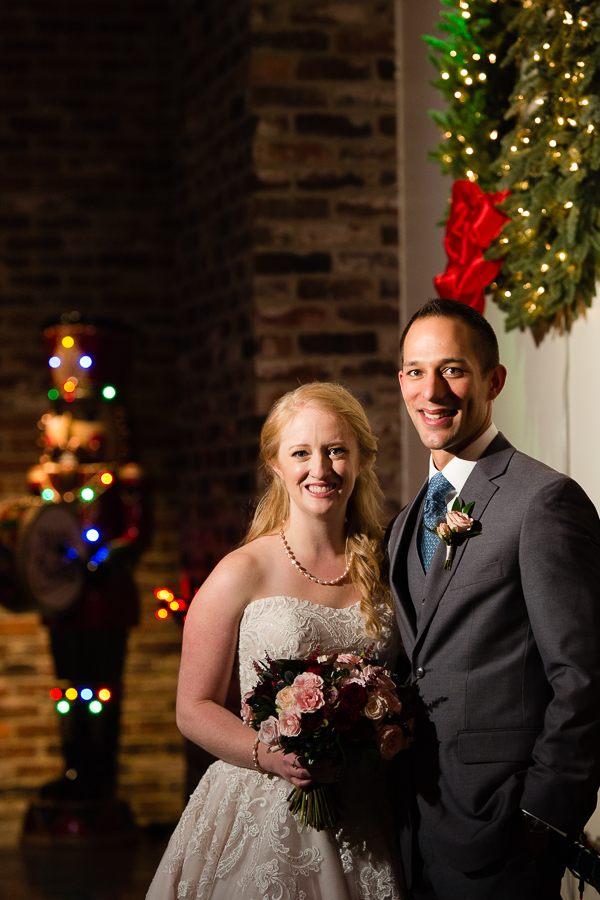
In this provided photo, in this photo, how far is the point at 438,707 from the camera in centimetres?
183

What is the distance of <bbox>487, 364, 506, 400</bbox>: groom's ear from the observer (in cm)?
191

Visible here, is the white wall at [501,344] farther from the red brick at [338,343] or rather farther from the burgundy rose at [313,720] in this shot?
the burgundy rose at [313,720]

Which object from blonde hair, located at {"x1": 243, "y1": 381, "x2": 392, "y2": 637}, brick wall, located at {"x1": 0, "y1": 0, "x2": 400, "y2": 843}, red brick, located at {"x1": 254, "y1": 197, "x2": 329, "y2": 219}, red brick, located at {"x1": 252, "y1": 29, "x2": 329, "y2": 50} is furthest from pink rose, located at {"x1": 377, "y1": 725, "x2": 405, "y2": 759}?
red brick, located at {"x1": 252, "y1": 29, "x2": 329, "y2": 50}

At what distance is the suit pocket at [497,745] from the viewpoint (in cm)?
173

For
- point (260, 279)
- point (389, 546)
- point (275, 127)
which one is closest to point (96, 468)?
point (260, 279)

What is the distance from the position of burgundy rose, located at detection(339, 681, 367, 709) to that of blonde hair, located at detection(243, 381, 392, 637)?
11.7 inches

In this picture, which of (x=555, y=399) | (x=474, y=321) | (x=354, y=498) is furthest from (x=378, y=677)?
(x=555, y=399)

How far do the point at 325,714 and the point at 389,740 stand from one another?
0.41 feet

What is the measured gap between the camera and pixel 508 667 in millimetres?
1747

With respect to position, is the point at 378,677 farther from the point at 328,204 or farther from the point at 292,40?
the point at 292,40

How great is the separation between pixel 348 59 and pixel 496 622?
253 cm

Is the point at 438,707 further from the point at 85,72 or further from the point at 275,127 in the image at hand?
the point at 85,72

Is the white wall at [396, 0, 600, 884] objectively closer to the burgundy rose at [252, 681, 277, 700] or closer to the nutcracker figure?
the burgundy rose at [252, 681, 277, 700]

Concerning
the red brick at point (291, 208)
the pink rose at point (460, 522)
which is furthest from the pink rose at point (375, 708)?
the red brick at point (291, 208)
